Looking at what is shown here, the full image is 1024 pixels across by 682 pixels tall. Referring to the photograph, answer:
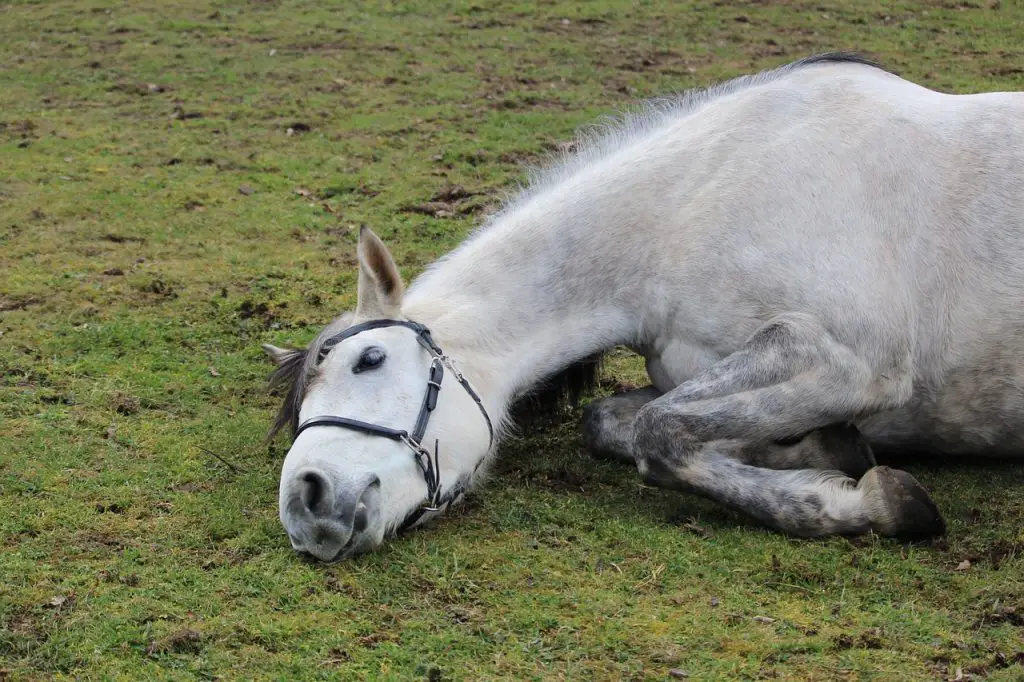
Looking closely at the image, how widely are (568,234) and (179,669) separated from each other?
236 centimetres

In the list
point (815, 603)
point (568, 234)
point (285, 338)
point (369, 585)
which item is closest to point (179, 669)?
point (369, 585)

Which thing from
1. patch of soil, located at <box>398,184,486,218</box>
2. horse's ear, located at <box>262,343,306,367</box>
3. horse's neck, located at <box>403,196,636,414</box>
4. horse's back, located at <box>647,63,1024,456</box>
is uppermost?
horse's back, located at <box>647,63,1024,456</box>

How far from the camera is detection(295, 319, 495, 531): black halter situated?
13.3 ft

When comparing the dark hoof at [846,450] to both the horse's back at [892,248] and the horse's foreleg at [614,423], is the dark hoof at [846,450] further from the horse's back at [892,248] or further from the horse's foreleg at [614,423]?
the horse's foreleg at [614,423]

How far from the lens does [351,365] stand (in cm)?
424

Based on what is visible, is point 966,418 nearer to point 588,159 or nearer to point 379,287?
point 588,159

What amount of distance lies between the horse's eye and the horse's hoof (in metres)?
1.84

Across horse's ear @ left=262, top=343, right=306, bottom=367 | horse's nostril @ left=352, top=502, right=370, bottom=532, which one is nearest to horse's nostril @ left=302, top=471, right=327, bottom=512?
horse's nostril @ left=352, top=502, right=370, bottom=532

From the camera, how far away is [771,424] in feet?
14.3

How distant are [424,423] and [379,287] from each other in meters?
0.60

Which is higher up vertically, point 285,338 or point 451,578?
point 451,578

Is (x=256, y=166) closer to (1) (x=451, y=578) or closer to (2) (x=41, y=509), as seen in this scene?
(2) (x=41, y=509)

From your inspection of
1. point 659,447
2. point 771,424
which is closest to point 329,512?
point 659,447

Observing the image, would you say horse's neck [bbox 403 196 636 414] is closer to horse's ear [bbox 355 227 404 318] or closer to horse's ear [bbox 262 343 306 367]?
horse's ear [bbox 355 227 404 318]
